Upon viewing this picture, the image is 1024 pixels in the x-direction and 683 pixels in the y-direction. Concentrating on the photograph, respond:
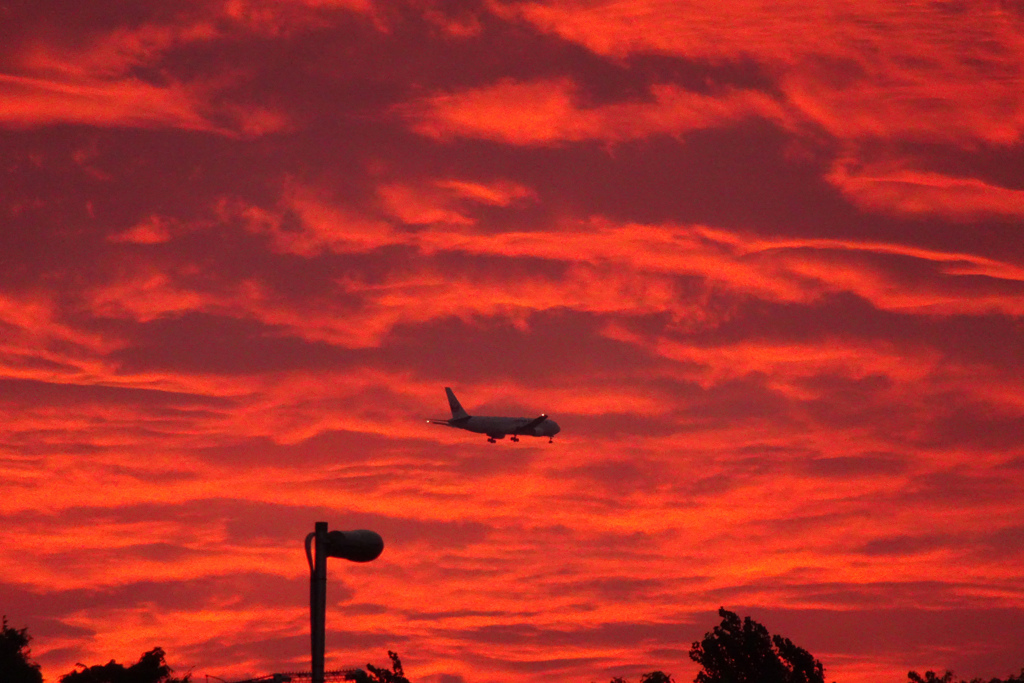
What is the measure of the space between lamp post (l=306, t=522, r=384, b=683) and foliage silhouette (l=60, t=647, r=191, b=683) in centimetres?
13167

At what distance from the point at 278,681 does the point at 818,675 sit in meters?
151

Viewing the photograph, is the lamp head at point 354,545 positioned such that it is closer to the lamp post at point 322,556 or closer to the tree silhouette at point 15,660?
the lamp post at point 322,556

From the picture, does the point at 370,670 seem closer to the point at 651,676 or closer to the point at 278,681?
the point at 651,676

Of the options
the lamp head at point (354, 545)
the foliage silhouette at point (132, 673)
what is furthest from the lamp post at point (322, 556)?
the foliage silhouette at point (132, 673)

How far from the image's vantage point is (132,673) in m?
162

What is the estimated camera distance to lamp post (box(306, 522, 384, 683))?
1347 inches

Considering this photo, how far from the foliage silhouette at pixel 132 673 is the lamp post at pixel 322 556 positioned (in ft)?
432

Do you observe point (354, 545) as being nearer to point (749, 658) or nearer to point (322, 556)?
point (322, 556)

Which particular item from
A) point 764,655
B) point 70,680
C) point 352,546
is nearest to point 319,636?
point 352,546

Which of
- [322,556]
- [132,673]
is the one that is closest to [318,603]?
[322,556]

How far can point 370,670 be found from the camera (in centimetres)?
19388

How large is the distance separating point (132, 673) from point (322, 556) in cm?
13492

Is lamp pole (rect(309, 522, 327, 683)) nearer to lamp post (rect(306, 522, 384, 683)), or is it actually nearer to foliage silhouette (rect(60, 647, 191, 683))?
lamp post (rect(306, 522, 384, 683))

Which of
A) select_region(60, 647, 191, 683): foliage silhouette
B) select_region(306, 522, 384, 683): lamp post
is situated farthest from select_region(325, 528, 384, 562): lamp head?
select_region(60, 647, 191, 683): foliage silhouette
